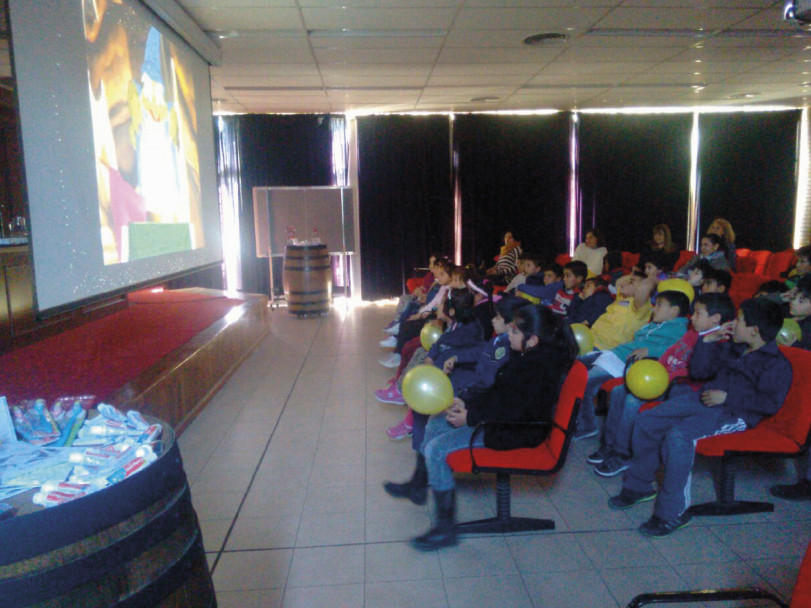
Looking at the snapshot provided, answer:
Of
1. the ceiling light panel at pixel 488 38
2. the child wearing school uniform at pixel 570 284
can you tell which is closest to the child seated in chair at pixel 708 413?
the child wearing school uniform at pixel 570 284

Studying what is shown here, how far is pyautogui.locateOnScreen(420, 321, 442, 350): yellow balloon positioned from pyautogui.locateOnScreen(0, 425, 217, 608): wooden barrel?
2.71 metres

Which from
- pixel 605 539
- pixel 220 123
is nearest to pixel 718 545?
pixel 605 539

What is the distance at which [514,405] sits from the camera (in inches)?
88.4

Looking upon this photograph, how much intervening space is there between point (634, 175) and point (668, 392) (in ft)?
22.2

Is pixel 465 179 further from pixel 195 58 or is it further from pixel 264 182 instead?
pixel 195 58

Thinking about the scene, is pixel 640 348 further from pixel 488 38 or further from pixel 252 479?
pixel 488 38

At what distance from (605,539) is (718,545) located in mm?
422

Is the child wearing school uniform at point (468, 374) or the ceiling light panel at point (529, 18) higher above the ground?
the ceiling light panel at point (529, 18)

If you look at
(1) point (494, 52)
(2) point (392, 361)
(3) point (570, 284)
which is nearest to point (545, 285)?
(3) point (570, 284)

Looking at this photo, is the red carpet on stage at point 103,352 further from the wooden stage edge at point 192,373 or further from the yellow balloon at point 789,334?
the yellow balloon at point 789,334

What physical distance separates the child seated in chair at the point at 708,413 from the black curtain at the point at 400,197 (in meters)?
6.32

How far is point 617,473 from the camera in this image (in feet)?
9.53

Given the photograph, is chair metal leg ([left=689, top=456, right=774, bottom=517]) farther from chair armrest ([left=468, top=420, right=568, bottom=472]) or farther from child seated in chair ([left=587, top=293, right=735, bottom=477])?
chair armrest ([left=468, top=420, right=568, bottom=472])

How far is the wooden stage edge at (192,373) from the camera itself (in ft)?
10.1
